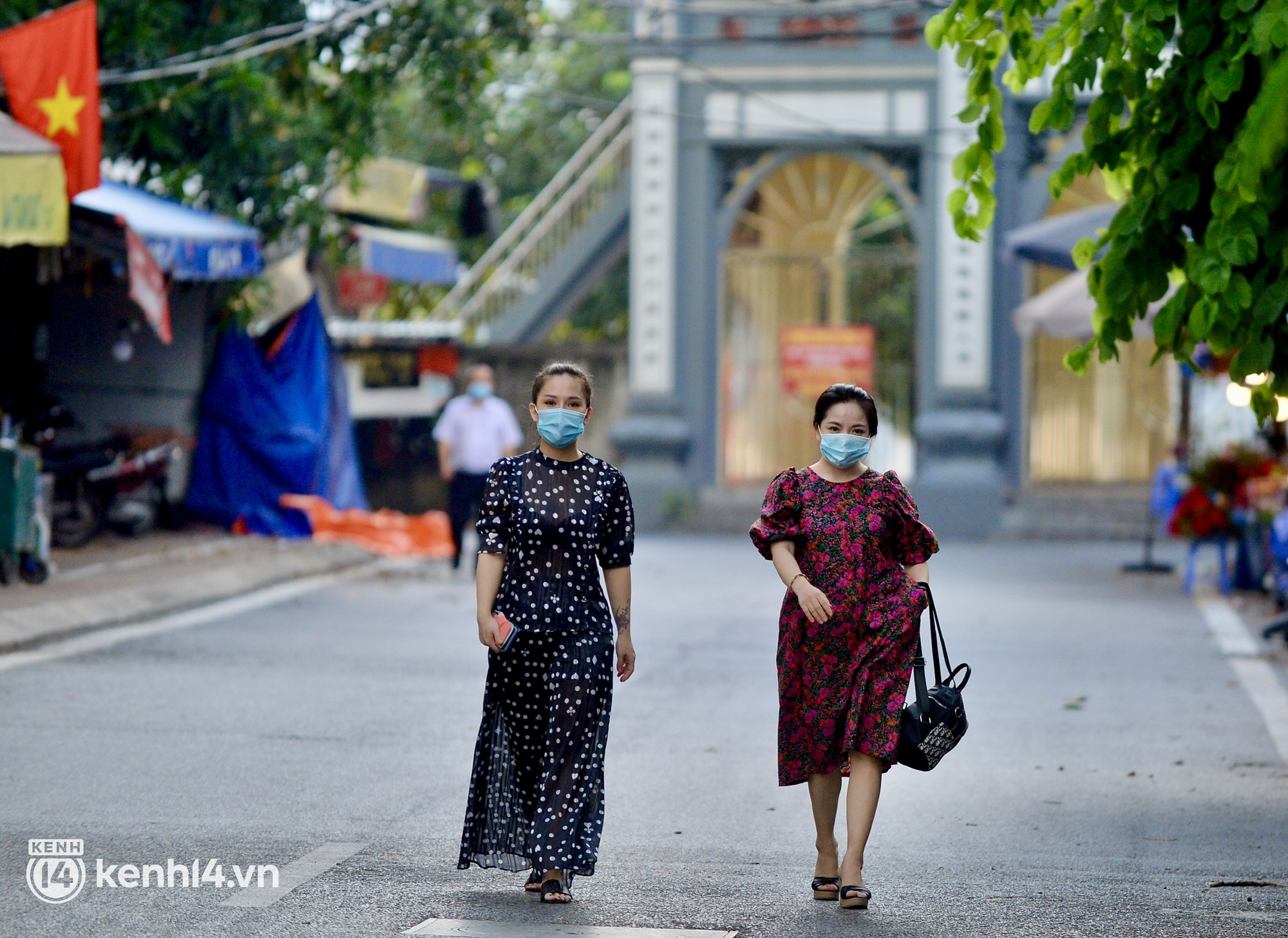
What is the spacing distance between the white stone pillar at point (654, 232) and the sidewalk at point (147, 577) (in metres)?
7.05

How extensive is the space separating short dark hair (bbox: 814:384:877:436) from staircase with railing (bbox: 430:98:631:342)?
19.5 m

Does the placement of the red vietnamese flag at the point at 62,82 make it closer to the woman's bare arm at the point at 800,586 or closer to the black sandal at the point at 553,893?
the woman's bare arm at the point at 800,586

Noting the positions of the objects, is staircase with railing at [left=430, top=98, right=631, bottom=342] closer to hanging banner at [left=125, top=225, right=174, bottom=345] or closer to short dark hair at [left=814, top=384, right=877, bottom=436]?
hanging banner at [left=125, top=225, right=174, bottom=345]

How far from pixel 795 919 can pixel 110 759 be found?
A: 3.33m

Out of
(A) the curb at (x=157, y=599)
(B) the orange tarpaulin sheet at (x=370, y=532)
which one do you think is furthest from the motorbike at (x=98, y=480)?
(A) the curb at (x=157, y=599)

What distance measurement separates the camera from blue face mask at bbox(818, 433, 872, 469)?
550 centimetres

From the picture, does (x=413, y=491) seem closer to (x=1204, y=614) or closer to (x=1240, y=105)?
(x=1204, y=614)

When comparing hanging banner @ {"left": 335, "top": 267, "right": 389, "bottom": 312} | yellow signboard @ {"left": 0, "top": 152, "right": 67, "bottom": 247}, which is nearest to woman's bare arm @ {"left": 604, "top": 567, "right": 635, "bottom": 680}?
yellow signboard @ {"left": 0, "top": 152, "right": 67, "bottom": 247}

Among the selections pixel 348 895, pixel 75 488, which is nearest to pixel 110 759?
pixel 348 895

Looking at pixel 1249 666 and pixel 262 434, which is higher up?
pixel 262 434

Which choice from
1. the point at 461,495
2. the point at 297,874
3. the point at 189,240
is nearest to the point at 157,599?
the point at 189,240

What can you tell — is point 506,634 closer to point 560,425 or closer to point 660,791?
point 560,425

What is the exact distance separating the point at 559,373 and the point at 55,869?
2.08 meters

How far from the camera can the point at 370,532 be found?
18.4m
